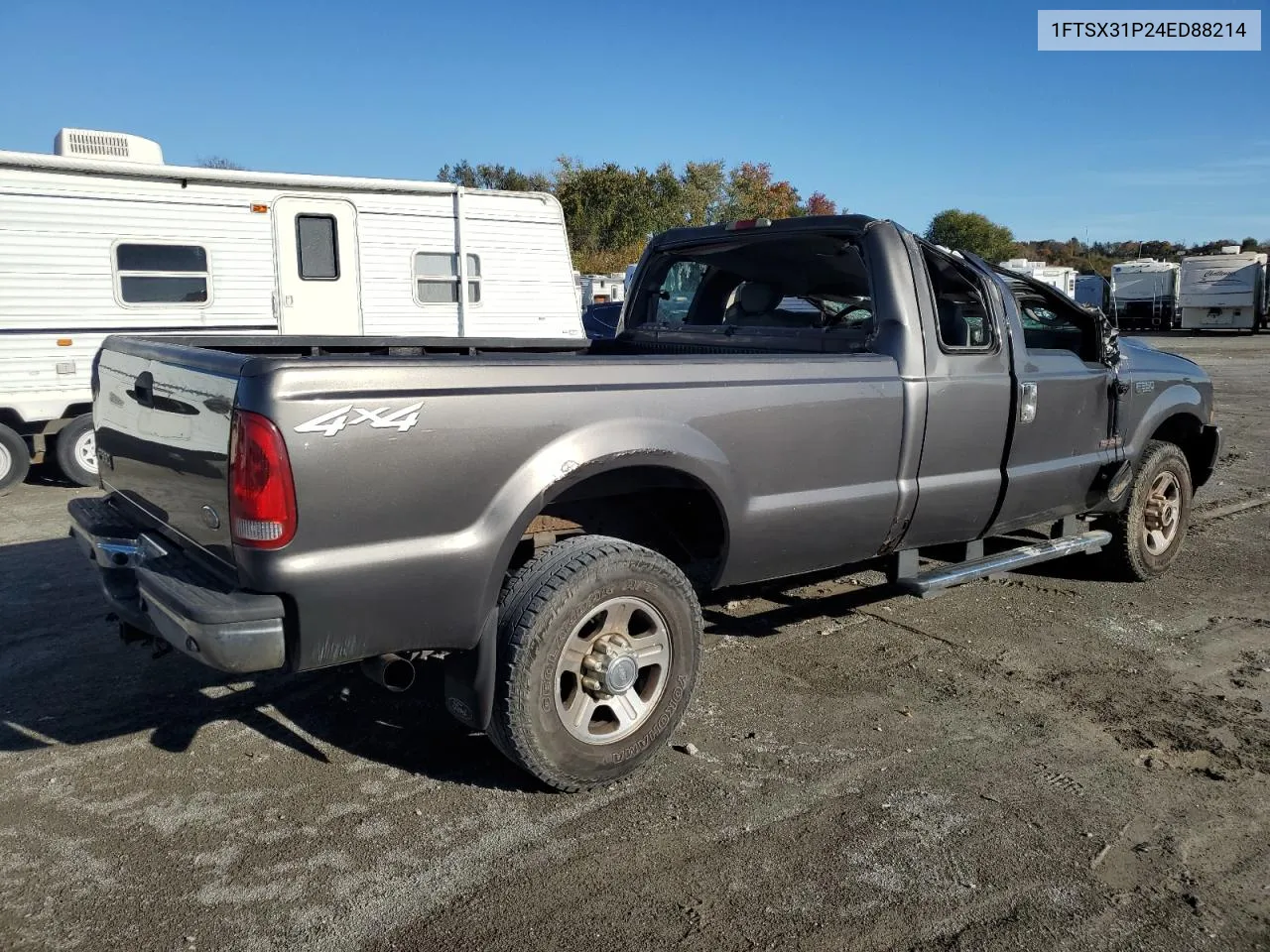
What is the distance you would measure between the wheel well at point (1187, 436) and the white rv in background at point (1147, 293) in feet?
113

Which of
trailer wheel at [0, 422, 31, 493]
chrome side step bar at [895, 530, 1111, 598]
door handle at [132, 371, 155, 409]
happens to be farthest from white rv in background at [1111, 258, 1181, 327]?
door handle at [132, 371, 155, 409]

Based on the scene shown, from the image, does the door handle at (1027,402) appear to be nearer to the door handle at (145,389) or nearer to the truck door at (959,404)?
the truck door at (959,404)

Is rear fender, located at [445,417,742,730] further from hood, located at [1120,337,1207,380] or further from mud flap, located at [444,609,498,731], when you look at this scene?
hood, located at [1120,337,1207,380]

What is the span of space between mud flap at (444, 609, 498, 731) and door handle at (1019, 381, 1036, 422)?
2.81 m

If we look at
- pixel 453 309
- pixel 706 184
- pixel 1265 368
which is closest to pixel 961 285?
pixel 453 309

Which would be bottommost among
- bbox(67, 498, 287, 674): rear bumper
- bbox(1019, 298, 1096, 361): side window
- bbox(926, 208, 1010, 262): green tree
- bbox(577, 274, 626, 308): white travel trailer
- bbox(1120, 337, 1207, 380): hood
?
bbox(67, 498, 287, 674): rear bumper

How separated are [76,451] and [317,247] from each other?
2.84 meters

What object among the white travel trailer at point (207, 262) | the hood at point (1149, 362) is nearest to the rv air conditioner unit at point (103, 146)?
the white travel trailer at point (207, 262)

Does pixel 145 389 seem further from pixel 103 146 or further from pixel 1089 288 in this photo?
pixel 1089 288

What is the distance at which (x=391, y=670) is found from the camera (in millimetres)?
3289

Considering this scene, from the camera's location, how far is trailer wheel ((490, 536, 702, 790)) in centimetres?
329

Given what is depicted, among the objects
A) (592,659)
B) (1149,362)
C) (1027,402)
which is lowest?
(592,659)

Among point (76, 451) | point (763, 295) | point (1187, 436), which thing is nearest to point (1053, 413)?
point (763, 295)

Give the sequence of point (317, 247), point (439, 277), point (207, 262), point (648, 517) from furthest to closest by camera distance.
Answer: point (439, 277) → point (317, 247) → point (207, 262) → point (648, 517)
